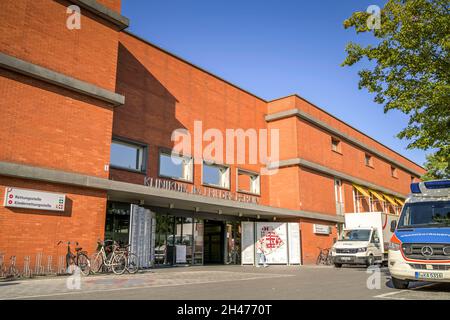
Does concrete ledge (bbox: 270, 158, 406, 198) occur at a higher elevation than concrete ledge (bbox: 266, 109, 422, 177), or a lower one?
lower

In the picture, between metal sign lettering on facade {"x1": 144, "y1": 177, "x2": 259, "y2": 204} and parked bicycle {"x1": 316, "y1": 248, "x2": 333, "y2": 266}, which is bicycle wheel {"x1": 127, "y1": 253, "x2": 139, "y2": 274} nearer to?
metal sign lettering on facade {"x1": 144, "y1": 177, "x2": 259, "y2": 204}

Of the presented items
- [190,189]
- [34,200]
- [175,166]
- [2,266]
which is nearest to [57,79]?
[34,200]

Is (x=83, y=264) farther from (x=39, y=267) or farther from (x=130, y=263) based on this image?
(x=130, y=263)

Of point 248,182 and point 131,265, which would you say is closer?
point 131,265

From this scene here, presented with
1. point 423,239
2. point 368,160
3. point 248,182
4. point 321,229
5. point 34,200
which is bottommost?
point 423,239

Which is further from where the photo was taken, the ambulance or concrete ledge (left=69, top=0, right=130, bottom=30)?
concrete ledge (left=69, top=0, right=130, bottom=30)

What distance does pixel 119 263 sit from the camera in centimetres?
1451

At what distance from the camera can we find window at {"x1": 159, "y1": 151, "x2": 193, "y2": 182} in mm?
21406

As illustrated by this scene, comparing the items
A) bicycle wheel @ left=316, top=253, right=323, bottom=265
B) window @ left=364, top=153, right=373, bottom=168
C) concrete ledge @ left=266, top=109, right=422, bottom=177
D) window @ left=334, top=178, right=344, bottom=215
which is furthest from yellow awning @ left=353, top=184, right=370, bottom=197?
bicycle wheel @ left=316, top=253, right=323, bottom=265

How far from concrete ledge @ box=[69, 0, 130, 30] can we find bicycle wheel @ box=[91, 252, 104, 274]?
1022 cm

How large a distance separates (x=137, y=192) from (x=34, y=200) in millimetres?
4361

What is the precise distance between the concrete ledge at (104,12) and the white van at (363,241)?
15.9 metres

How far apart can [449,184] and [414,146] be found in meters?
5.81
